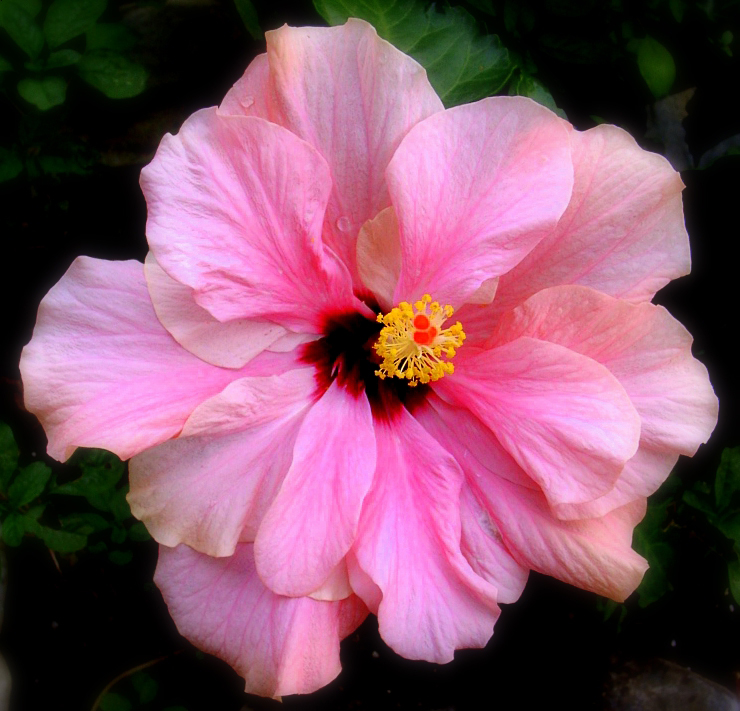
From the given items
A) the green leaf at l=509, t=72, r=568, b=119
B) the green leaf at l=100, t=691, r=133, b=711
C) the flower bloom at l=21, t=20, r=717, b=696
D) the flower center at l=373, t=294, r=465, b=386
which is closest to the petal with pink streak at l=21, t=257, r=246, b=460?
the flower bloom at l=21, t=20, r=717, b=696

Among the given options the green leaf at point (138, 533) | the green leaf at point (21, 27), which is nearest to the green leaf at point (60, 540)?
the green leaf at point (138, 533)

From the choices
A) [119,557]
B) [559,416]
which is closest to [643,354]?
[559,416]

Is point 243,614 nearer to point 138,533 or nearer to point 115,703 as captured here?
point 138,533

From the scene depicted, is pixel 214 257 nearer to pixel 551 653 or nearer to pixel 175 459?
pixel 175 459

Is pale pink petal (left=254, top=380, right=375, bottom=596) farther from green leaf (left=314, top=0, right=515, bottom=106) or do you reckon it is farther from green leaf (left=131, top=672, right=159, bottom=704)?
green leaf (left=131, top=672, right=159, bottom=704)

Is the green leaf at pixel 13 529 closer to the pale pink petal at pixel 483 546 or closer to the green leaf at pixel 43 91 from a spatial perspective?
the green leaf at pixel 43 91
